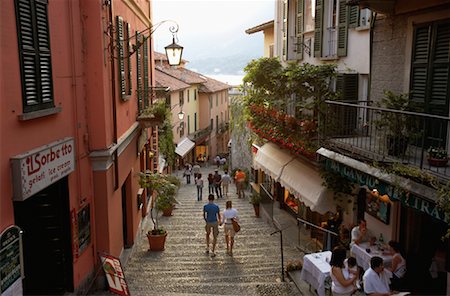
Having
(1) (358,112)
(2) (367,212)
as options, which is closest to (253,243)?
(2) (367,212)

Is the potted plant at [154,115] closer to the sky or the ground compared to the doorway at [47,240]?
closer to the sky

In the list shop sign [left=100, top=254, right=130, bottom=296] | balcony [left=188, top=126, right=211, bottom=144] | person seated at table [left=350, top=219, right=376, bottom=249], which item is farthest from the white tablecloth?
balcony [left=188, top=126, right=211, bottom=144]

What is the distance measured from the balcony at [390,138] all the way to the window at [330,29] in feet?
9.81

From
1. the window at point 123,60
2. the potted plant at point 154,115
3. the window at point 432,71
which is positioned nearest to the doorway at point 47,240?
the window at point 123,60

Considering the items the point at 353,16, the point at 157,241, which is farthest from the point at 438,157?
the point at 157,241

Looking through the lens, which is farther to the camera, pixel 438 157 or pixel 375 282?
pixel 375 282

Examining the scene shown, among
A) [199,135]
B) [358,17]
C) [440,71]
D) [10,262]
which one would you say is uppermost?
[358,17]

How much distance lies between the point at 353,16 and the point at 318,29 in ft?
6.63

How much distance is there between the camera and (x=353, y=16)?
42.5 feet

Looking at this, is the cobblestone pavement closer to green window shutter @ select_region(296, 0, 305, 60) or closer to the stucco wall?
the stucco wall

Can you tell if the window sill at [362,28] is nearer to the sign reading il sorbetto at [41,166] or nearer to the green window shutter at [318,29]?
the green window shutter at [318,29]

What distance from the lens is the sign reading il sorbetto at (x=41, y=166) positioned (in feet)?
20.2

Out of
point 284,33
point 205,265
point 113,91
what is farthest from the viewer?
point 284,33

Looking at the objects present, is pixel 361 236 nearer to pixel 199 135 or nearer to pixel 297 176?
pixel 297 176
